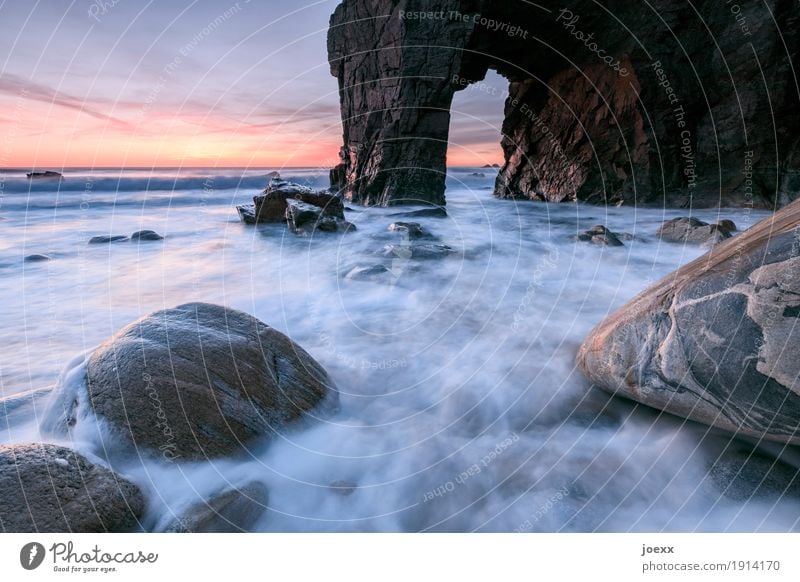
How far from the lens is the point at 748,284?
2.33 m

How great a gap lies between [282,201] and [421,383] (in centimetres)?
836

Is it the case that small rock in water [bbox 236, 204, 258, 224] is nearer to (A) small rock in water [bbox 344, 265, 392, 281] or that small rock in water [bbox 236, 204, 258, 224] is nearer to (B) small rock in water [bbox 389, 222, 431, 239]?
(B) small rock in water [bbox 389, 222, 431, 239]

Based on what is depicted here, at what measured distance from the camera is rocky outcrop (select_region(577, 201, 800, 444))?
2.18 meters

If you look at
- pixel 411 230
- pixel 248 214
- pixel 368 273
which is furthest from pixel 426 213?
pixel 368 273

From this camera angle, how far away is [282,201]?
1059cm

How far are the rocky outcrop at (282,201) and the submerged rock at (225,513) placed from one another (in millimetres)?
8462

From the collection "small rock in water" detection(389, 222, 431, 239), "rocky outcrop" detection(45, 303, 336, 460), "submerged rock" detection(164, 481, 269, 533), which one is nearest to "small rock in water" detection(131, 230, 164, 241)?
"small rock in water" detection(389, 222, 431, 239)

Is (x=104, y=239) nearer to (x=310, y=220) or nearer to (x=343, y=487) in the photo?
(x=310, y=220)

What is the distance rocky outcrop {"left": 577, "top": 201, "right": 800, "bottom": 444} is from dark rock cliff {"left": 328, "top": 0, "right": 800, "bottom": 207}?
1064cm

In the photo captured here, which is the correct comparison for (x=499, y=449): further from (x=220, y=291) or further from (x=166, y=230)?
(x=166, y=230)

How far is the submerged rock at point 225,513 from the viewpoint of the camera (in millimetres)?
1947

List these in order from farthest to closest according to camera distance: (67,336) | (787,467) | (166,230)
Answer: (166,230) < (67,336) < (787,467)

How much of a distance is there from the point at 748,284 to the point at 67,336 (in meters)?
5.39
